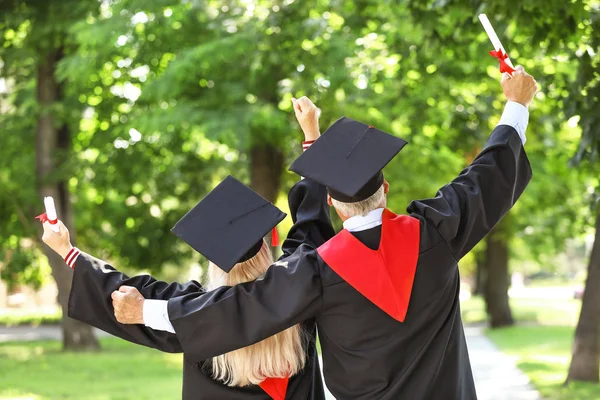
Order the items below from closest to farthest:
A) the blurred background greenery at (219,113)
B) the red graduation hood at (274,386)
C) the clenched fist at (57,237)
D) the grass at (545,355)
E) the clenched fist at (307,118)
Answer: the clenched fist at (57,237) < the red graduation hood at (274,386) < the clenched fist at (307,118) < the grass at (545,355) < the blurred background greenery at (219,113)

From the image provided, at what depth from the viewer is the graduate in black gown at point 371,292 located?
392cm

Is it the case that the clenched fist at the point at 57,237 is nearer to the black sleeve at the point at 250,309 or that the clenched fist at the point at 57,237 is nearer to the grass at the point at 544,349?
the black sleeve at the point at 250,309

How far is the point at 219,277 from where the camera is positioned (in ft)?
13.7

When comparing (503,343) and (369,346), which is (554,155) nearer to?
(503,343)

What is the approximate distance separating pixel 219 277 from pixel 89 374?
11357 mm

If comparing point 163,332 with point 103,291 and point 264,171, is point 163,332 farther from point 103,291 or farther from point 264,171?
point 264,171

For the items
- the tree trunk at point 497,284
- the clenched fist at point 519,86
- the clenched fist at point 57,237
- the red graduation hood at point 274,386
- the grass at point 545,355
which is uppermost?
the clenched fist at point 519,86

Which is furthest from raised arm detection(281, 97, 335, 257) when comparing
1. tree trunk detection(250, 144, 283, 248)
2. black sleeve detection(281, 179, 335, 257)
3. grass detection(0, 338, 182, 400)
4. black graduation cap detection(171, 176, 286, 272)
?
tree trunk detection(250, 144, 283, 248)

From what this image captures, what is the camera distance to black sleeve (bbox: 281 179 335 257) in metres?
4.54

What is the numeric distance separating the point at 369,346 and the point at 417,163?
14586 mm

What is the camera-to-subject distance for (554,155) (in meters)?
17.3

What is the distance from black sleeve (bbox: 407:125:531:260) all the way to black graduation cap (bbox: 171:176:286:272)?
0.69 meters

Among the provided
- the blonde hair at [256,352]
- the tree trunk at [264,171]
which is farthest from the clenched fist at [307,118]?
the tree trunk at [264,171]

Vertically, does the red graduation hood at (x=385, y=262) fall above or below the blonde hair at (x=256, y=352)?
above
